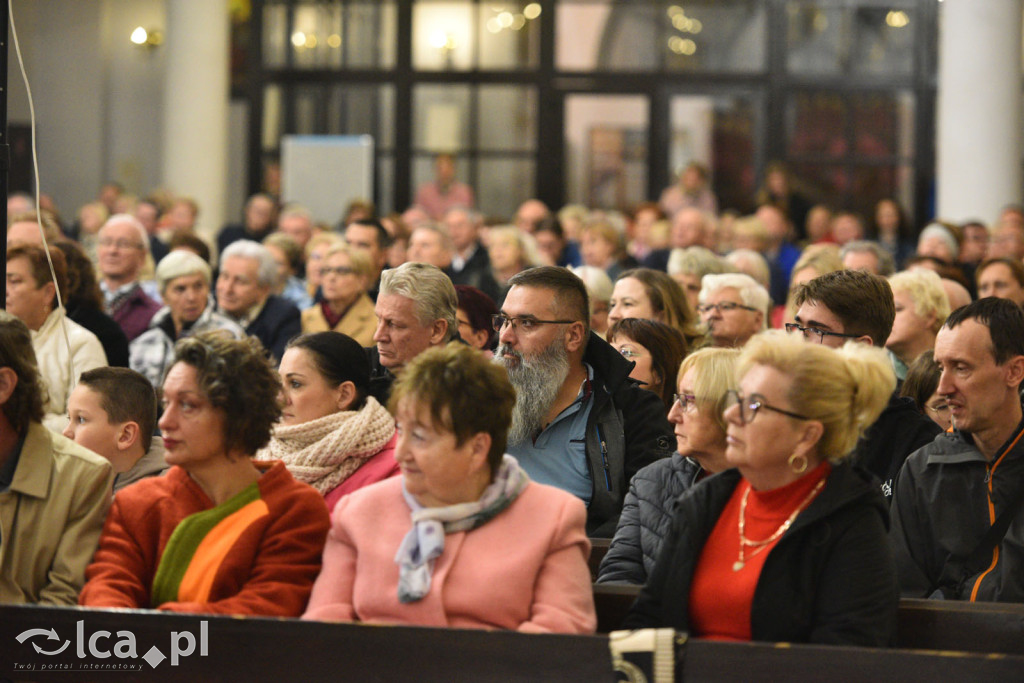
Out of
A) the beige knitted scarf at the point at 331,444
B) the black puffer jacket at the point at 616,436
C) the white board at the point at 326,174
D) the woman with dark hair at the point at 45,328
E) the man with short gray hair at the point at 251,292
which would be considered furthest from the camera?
the white board at the point at 326,174

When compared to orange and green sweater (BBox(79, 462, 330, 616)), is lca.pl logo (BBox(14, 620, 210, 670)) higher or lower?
lower

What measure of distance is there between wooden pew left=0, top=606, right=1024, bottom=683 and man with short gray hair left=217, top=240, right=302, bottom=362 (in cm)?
450

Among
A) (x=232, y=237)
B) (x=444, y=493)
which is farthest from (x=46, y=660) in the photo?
(x=232, y=237)

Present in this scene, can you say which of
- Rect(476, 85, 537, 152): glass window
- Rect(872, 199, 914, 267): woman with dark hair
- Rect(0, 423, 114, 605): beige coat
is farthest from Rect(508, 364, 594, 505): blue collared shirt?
Rect(476, 85, 537, 152): glass window

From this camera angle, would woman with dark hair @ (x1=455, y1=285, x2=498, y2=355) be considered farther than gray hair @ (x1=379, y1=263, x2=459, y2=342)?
Yes

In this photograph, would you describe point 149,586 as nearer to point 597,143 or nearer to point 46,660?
point 46,660

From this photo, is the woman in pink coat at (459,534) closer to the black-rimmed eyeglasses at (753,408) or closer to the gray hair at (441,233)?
the black-rimmed eyeglasses at (753,408)

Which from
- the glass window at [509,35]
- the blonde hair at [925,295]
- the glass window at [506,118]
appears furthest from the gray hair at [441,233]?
the glass window at [509,35]

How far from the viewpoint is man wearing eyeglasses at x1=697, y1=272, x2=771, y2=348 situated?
5.99 meters

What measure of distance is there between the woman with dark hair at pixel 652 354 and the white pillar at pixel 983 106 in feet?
28.0

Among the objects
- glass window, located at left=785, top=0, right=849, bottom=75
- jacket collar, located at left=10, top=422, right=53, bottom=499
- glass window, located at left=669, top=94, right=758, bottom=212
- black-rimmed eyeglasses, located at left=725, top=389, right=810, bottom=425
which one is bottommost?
jacket collar, located at left=10, top=422, right=53, bottom=499

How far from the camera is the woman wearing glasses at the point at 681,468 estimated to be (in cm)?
355

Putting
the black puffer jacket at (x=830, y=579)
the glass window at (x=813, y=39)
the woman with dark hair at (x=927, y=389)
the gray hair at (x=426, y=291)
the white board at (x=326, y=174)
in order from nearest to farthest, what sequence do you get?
the black puffer jacket at (x=830, y=579)
the woman with dark hair at (x=927, y=389)
the gray hair at (x=426, y=291)
the white board at (x=326, y=174)
the glass window at (x=813, y=39)

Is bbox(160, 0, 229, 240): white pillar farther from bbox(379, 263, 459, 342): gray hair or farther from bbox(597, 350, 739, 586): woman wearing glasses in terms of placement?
bbox(597, 350, 739, 586): woman wearing glasses
